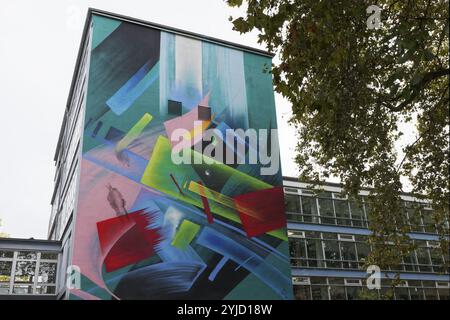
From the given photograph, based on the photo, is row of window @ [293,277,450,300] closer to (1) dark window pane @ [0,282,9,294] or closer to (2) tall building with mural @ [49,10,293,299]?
(2) tall building with mural @ [49,10,293,299]

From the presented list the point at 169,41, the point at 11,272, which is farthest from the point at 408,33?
the point at 11,272

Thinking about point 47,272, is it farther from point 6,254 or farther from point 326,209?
point 326,209

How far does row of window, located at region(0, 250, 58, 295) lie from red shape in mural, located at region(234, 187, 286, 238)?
10963mm

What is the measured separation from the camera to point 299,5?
28.9 ft

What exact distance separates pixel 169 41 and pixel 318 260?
56.9ft

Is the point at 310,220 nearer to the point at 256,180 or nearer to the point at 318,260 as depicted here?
the point at 318,260

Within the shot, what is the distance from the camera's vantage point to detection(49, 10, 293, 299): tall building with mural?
20359mm

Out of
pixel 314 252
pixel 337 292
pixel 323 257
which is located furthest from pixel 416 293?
pixel 314 252

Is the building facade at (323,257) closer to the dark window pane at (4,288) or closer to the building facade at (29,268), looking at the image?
the building facade at (29,268)

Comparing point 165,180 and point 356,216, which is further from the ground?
point 356,216

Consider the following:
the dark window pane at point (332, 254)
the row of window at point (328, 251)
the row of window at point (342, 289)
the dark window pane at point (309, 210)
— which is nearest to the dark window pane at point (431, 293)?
the row of window at point (342, 289)

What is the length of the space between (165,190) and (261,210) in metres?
5.70

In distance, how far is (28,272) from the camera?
24344mm

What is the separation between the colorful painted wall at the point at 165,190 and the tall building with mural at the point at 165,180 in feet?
0.17
